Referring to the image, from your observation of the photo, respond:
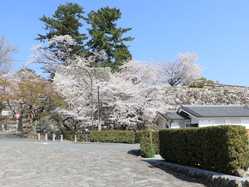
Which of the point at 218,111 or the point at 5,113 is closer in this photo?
the point at 218,111

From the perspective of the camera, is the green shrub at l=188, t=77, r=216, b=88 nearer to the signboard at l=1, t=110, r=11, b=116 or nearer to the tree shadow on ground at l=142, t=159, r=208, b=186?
the signboard at l=1, t=110, r=11, b=116

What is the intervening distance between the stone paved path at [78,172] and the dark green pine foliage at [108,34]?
29.0 m

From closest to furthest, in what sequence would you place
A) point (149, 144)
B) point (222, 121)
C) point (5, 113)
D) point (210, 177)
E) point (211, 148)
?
point (210, 177) < point (211, 148) < point (149, 144) < point (222, 121) < point (5, 113)

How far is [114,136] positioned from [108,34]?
16.8 meters

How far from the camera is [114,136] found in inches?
1278

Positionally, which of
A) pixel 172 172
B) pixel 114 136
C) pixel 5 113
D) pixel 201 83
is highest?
pixel 201 83

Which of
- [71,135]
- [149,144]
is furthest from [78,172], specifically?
[71,135]

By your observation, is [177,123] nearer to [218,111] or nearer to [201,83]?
[218,111]

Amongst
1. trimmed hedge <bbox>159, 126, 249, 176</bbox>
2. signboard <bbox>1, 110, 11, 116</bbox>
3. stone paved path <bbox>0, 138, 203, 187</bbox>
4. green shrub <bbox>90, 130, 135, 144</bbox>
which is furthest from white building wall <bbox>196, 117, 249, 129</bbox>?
signboard <bbox>1, 110, 11, 116</bbox>

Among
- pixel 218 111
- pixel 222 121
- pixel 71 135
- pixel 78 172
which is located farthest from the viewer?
pixel 71 135

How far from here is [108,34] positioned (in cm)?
4612

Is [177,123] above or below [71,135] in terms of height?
above

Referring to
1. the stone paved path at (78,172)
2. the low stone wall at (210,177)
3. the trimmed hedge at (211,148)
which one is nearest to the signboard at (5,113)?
the stone paved path at (78,172)

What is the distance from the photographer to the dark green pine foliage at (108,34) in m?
45.2
